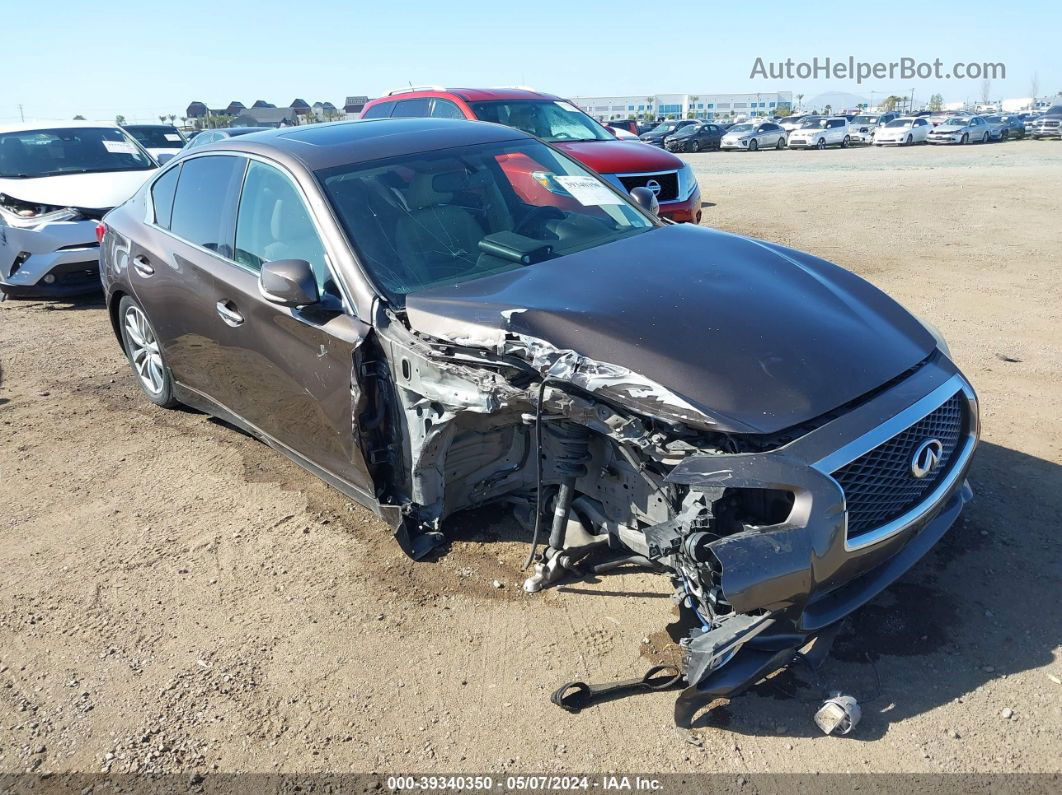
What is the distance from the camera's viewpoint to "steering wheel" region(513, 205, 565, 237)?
3.85m

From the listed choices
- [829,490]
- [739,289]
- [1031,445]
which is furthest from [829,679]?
[1031,445]

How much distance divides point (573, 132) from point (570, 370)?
7519mm

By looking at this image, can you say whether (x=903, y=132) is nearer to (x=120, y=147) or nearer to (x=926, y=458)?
(x=120, y=147)

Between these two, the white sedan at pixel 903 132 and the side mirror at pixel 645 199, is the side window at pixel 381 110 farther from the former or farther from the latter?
the white sedan at pixel 903 132

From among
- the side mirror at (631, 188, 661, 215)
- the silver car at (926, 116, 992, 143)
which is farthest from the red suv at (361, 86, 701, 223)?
the silver car at (926, 116, 992, 143)

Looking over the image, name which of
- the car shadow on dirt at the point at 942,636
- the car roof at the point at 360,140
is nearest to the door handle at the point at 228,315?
the car roof at the point at 360,140

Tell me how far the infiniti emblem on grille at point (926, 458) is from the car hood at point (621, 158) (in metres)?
6.42

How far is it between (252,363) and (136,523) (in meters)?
1.03

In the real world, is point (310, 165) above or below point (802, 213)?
above

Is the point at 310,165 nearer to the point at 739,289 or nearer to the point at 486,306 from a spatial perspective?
the point at 486,306

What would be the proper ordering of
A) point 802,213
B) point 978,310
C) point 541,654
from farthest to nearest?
point 802,213, point 978,310, point 541,654

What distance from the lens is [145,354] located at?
213 inches

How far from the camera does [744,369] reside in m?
2.72

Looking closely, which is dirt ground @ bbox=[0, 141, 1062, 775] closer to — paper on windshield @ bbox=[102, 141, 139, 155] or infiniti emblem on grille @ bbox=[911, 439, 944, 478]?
infiniti emblem on grille @ bbox=[911, 439, 944, 478]
